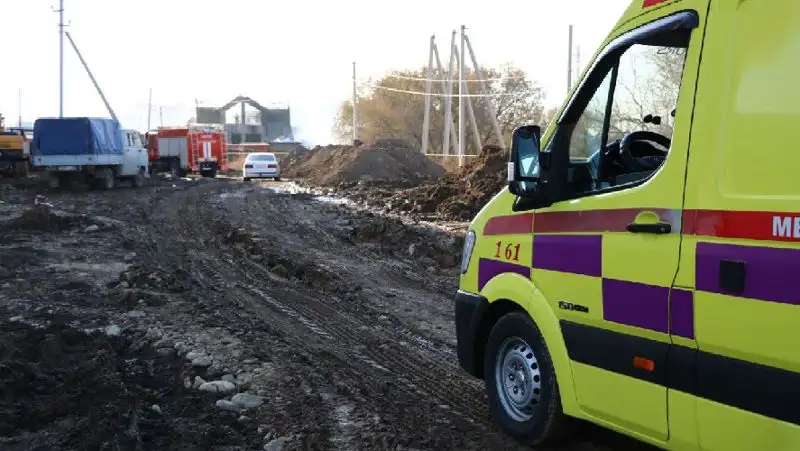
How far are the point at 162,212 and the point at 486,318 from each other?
56.1ft

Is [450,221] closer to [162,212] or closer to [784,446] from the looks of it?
[162,212]

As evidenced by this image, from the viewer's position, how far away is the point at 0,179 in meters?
32.3

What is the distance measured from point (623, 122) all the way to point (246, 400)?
3203mm

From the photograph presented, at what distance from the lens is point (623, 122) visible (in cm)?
434

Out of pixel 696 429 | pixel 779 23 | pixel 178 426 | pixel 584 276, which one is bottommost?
pixel 178 426

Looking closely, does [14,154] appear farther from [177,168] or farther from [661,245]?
[661,245]

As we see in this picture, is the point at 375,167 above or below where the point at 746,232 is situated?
above

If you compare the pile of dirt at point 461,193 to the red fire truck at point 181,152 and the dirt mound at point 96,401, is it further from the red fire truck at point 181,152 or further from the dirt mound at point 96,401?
the red fire truck at point 181,152

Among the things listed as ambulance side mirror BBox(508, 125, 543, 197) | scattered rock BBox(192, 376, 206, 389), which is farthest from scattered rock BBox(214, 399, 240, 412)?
ambulance side mirror BBox(508, 125, 543, 197)

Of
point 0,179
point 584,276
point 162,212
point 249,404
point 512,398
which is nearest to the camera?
point 584,276

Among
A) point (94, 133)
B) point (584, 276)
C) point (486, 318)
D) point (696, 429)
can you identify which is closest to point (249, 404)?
point (486, 318)

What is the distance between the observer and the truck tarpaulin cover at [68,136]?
1073 inches

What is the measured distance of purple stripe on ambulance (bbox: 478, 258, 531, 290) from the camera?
4438 millimetres

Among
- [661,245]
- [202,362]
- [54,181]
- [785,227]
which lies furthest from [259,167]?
[785,227]
